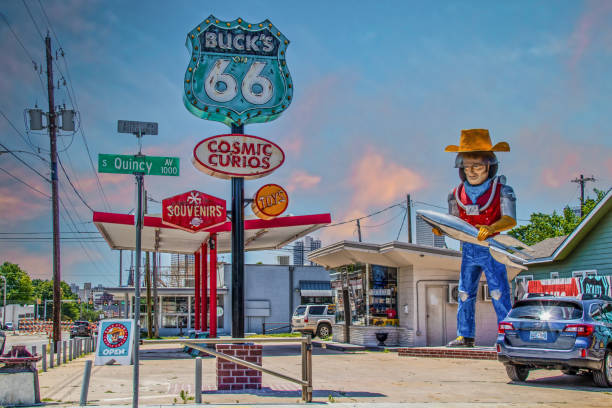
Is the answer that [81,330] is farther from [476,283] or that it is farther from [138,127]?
[138,127]

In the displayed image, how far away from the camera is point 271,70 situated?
1330cm

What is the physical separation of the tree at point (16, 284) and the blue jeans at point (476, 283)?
117 metres

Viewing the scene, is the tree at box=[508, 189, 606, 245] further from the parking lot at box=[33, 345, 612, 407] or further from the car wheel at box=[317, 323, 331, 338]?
the parking lot at box=[33, 345, 612, 407]

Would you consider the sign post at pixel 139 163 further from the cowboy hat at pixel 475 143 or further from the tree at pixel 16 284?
the tree at pixel 16 284

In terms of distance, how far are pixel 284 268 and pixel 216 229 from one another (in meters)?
25.8

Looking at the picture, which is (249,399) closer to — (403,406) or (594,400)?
(403,406)

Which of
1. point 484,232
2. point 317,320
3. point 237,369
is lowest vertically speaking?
point 317,320

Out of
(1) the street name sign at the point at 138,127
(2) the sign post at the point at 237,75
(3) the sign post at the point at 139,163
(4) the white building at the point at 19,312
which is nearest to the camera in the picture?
(3) the sign post at the point at 139,163

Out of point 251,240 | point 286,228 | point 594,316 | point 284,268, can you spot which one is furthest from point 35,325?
point 594,316

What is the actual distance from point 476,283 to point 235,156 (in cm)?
872

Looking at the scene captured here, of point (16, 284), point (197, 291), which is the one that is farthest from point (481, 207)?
point (16, 284)

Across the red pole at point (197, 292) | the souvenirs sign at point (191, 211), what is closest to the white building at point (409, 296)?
the souvenirs sign at point (191, 211)

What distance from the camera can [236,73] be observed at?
42.8ft

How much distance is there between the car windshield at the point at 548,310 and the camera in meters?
11.7
